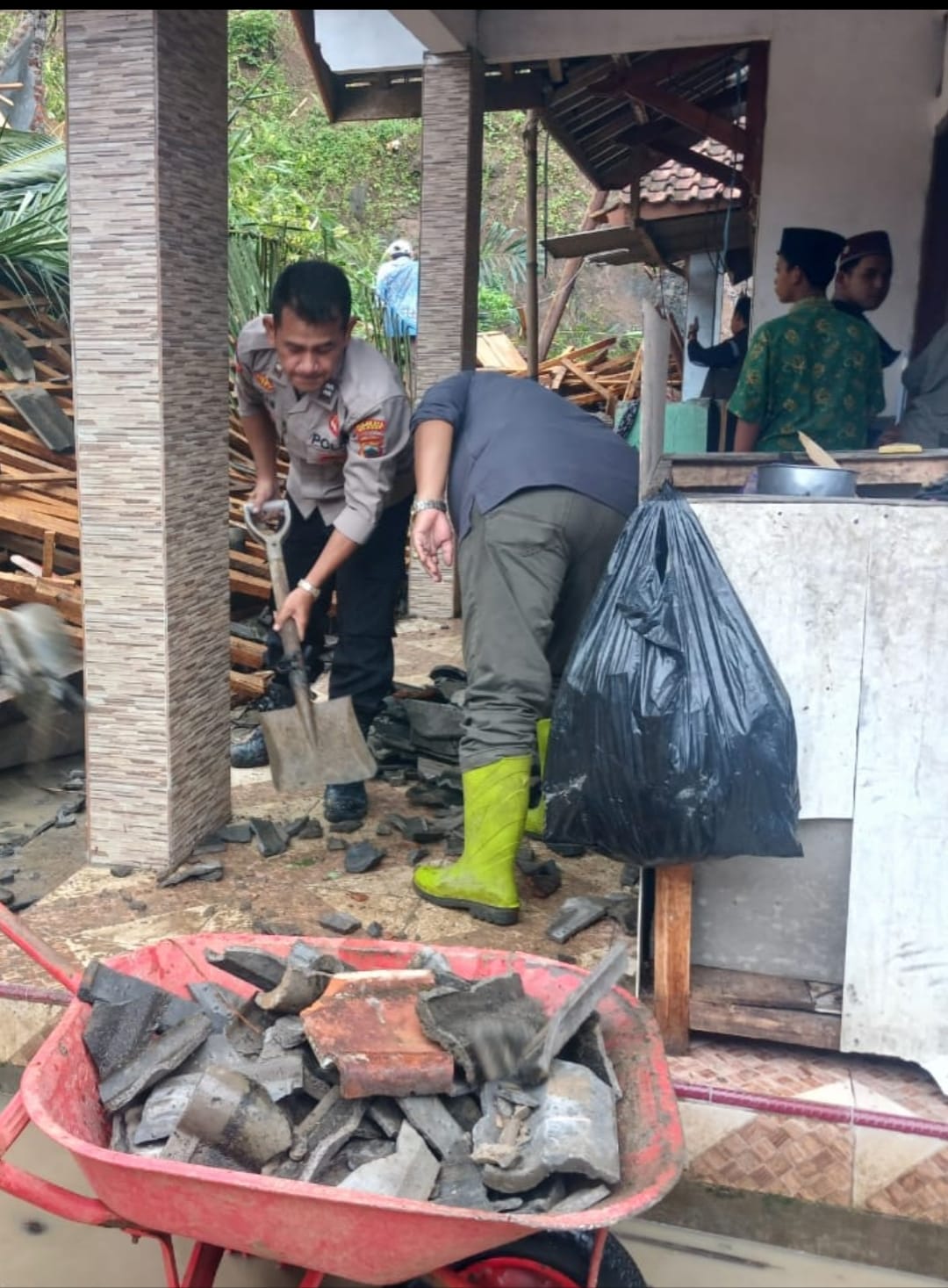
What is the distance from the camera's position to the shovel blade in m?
3.52

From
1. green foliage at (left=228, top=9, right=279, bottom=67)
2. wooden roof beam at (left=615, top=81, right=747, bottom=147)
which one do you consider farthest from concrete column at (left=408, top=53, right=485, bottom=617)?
green foliage at (left=228, top=9, right=279, bottom=67)

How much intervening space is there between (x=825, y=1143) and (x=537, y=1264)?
0.83 m

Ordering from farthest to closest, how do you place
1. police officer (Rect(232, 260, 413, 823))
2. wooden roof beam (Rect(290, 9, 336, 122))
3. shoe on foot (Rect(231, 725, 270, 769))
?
wooden roof beam (Rect(290, 9, 336, 122))
shoe on foot (Rect(231, 725, 270, 769))
police officer (Rect(232, 260, 413, 823))

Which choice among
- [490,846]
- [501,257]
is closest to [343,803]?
[490,846]

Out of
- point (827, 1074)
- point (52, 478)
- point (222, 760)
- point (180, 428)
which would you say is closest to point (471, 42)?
point (52, 478)

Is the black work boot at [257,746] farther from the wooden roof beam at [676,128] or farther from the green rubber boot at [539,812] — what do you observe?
the wooden roof beam at [676,128]

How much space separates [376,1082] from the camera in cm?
183

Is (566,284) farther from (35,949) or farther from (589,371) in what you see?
(35,949)

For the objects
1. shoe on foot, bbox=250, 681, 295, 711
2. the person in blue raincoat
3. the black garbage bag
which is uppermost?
the person in blue raincoat

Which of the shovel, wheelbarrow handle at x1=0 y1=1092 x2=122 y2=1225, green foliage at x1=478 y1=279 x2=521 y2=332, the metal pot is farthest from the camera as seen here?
green foliage at x1=478 y1=279 x2=521 y2=332

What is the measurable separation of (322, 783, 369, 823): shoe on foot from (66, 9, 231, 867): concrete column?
0.48 metres

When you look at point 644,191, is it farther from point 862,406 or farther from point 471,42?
point 862,406

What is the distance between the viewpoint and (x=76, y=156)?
10.1ft

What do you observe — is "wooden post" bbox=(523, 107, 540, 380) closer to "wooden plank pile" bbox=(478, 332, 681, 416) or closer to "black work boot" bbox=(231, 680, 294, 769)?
"wooden plank pile" bbox=(478, 332, 681, 416)
